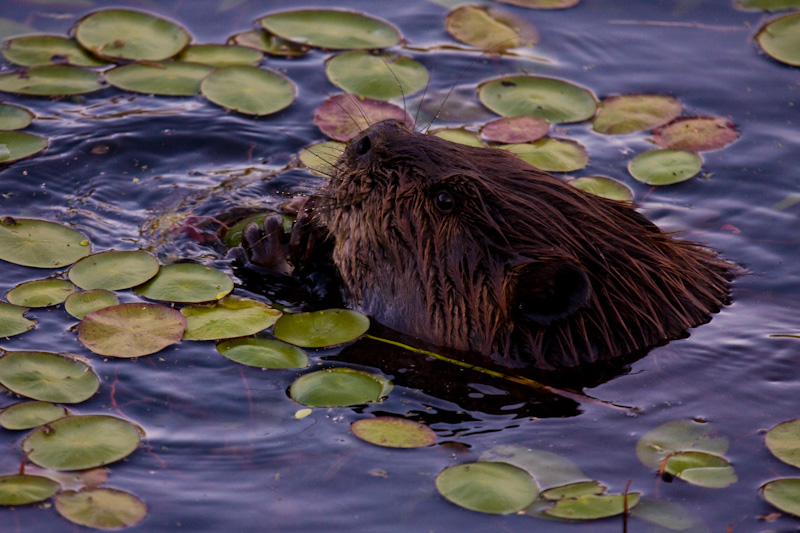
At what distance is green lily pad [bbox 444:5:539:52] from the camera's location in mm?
7152

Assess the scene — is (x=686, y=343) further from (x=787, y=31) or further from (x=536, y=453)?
(x=787, y=31)

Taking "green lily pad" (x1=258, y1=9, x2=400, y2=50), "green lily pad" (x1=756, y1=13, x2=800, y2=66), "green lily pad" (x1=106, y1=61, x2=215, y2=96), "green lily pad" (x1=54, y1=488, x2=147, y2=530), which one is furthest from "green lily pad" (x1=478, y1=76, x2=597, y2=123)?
"green lily pad" (x1=54, y1=488, x2=147, y2=530)

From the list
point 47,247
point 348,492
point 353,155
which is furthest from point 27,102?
point 348,492

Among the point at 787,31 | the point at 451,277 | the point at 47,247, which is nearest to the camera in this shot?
the point at 451,277

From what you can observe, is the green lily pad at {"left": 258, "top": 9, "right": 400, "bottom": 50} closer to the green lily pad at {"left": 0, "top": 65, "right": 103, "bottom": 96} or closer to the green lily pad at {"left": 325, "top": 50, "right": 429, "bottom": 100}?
the green lily pad at {"left": 325, "top": 50, "right": 429, "bottom": 100}

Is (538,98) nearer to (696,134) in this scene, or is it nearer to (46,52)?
(696,134)

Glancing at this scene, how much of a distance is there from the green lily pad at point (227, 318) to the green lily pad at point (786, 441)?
6.84ft

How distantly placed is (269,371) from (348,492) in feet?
2.59

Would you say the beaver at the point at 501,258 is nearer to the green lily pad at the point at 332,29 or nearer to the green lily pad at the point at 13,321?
the green lily pad at the point at 13,321

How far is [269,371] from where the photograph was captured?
4273 mm

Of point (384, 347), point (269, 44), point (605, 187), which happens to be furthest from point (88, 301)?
point (269, 44)

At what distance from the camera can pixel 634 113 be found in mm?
6520

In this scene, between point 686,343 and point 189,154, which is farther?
point 189,154

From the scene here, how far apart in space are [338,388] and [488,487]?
80cm
